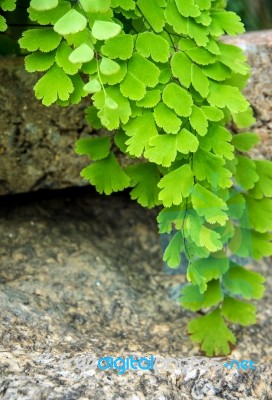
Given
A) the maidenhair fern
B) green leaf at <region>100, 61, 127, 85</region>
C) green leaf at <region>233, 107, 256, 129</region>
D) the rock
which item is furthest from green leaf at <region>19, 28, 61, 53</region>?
the rock

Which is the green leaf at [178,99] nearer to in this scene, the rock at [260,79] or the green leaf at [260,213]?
the green leaf at [260,213]

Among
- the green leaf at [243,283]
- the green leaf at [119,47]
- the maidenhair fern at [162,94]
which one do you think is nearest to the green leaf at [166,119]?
the maidenhair fern at [162,94]

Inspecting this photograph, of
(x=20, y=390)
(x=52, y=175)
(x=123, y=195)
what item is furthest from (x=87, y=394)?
(x=123, y=195)

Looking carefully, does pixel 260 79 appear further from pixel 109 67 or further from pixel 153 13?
pixel 109 67

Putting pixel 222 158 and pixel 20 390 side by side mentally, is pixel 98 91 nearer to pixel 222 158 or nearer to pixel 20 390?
pixel 222 158

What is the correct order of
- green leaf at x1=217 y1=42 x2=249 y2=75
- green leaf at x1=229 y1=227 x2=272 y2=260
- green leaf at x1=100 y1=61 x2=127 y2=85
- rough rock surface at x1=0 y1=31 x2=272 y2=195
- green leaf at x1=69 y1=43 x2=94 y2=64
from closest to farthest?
1. green leaf at x1=69 y1=43 x2=94 y2=64
2. green leaf at x1=100 y1=61 x2=127 y2=85
3. green leaf at x1=217 y1=42 x2=249 y2=75
4. green leaf at x1=229 y1=227 x2=272 y2=260
5. rough rock surface at x1=0 y1=31 x2=272 y2=195

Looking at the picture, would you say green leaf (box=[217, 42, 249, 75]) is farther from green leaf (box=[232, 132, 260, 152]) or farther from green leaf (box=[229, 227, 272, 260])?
green leaf (box=[229, 227, 272, 260])
